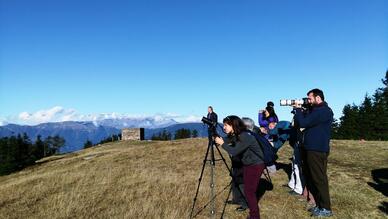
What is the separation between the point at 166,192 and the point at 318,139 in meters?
6.67

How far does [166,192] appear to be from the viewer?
14.5m

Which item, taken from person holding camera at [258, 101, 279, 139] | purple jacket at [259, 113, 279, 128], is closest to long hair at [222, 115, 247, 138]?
person holding camera at [258, 101, 279, 139]

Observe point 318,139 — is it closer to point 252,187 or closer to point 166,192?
point 252,187

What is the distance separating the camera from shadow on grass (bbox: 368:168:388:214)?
38.2 ft

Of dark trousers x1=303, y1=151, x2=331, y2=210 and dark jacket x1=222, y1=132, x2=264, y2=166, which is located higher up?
dark jacket x1=222, y1=132, x2=264, y2=166

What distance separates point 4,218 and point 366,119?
82786mm

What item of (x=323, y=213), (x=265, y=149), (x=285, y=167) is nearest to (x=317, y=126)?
(x=265, y=149)

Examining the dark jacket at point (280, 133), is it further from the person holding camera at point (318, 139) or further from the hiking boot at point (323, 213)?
the hiking boot at point (323, 213)

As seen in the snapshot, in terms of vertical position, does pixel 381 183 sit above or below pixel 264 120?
below

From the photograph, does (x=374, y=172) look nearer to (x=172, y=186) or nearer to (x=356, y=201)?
(x=356, y=201)

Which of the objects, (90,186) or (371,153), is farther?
(371,153)

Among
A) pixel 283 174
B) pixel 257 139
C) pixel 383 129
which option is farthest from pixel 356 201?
pixel 383 129

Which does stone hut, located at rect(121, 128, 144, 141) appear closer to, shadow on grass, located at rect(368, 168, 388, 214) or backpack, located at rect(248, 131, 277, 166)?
shadow on grass, located at rect(368, 168, 388, 214)

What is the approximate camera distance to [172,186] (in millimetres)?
15430
